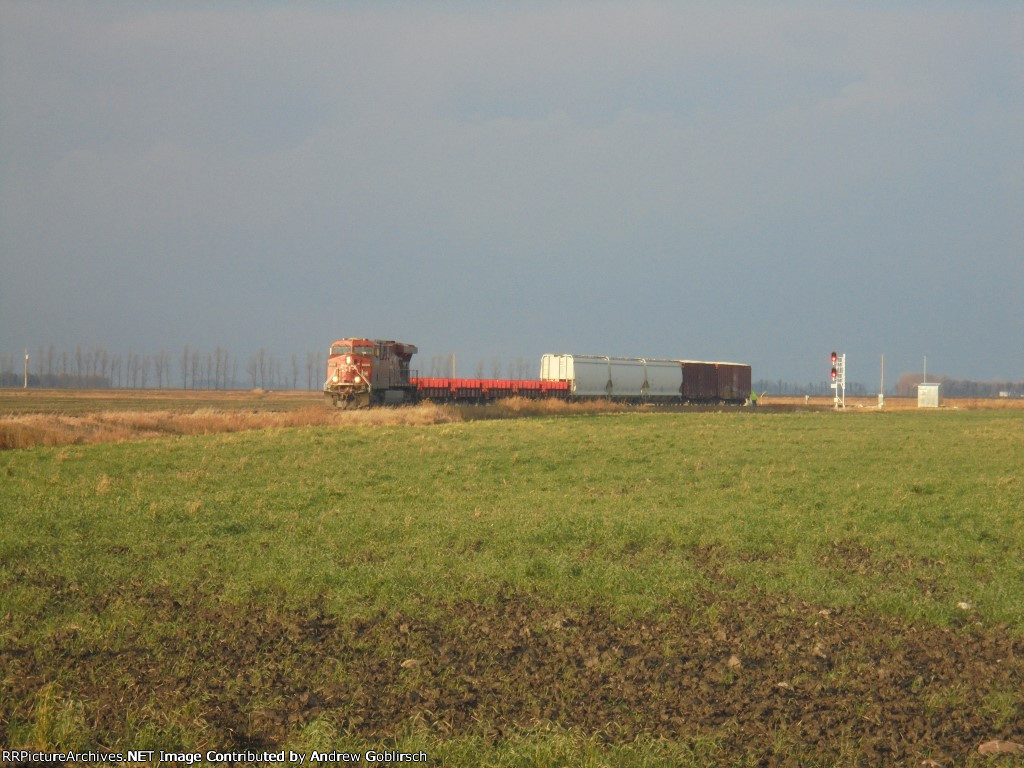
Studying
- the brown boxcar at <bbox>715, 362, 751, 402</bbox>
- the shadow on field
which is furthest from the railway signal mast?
the shadow on field

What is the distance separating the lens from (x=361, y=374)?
153 ft

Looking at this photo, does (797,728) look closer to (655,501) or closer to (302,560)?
(302,560)

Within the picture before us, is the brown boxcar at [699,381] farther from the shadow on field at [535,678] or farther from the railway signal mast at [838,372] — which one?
the shadow on field at [535,678]

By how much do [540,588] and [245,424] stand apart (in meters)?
29.7

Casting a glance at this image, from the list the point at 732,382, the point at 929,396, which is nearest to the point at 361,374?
the point at 732,382

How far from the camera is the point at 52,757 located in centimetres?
588

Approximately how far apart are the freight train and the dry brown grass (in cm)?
355

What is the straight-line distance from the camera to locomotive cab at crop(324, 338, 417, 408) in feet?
153

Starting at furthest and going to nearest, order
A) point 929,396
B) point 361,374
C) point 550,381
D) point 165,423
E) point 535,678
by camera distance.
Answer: point 929,396, point 550,381, point 361,374, point 165,423, point 535,678

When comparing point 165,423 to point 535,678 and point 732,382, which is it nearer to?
point 535,678

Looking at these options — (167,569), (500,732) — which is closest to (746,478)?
(167,569)

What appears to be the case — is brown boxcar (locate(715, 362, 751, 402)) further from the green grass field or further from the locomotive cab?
the green grass field

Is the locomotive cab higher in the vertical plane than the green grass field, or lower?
higher

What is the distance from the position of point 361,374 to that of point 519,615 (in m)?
38.1
